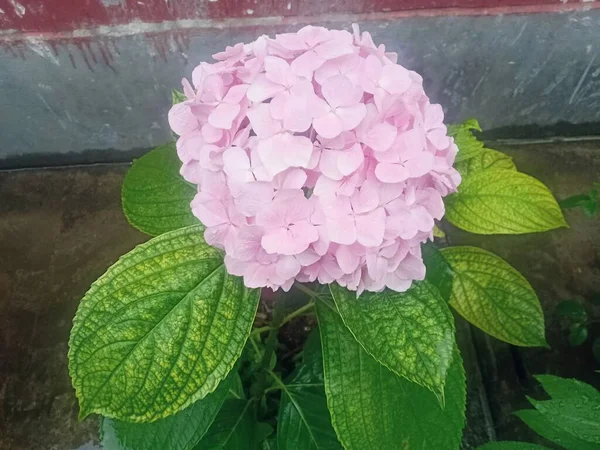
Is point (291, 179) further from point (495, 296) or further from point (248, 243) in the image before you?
point (495, 296)

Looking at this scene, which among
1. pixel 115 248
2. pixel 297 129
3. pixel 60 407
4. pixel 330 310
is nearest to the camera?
pixel 297 129

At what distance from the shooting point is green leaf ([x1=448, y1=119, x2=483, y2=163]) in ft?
2.81

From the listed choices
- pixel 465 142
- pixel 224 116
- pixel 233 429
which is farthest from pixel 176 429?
pixel 465 142

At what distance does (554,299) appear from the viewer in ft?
5.00

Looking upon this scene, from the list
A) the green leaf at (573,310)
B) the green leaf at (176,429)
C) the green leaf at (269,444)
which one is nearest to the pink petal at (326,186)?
the green leaf at (176,429)

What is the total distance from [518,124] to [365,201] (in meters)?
1.36

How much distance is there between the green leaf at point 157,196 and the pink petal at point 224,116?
0.76ft

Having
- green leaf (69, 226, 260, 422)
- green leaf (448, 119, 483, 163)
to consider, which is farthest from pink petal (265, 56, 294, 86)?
green leaf (448, 119, 483, 163)

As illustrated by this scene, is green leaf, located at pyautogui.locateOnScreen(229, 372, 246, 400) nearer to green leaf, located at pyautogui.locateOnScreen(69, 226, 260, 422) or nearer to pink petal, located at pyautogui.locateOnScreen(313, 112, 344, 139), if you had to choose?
green leaf, located at pyautogui.locateOnScreen(69, 226, 260, 422)

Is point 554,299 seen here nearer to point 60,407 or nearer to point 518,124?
point 518,124

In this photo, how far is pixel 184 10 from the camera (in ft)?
4.53

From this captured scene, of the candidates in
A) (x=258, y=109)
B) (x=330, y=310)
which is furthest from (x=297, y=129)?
(x=330, y=310)

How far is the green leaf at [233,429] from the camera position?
0.96 metres

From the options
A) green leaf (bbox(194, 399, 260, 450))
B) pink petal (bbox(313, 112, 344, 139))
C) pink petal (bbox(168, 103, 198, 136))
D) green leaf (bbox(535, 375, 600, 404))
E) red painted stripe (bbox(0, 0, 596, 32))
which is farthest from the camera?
red painted stripe (bbox(0, 0, 596, 32))
